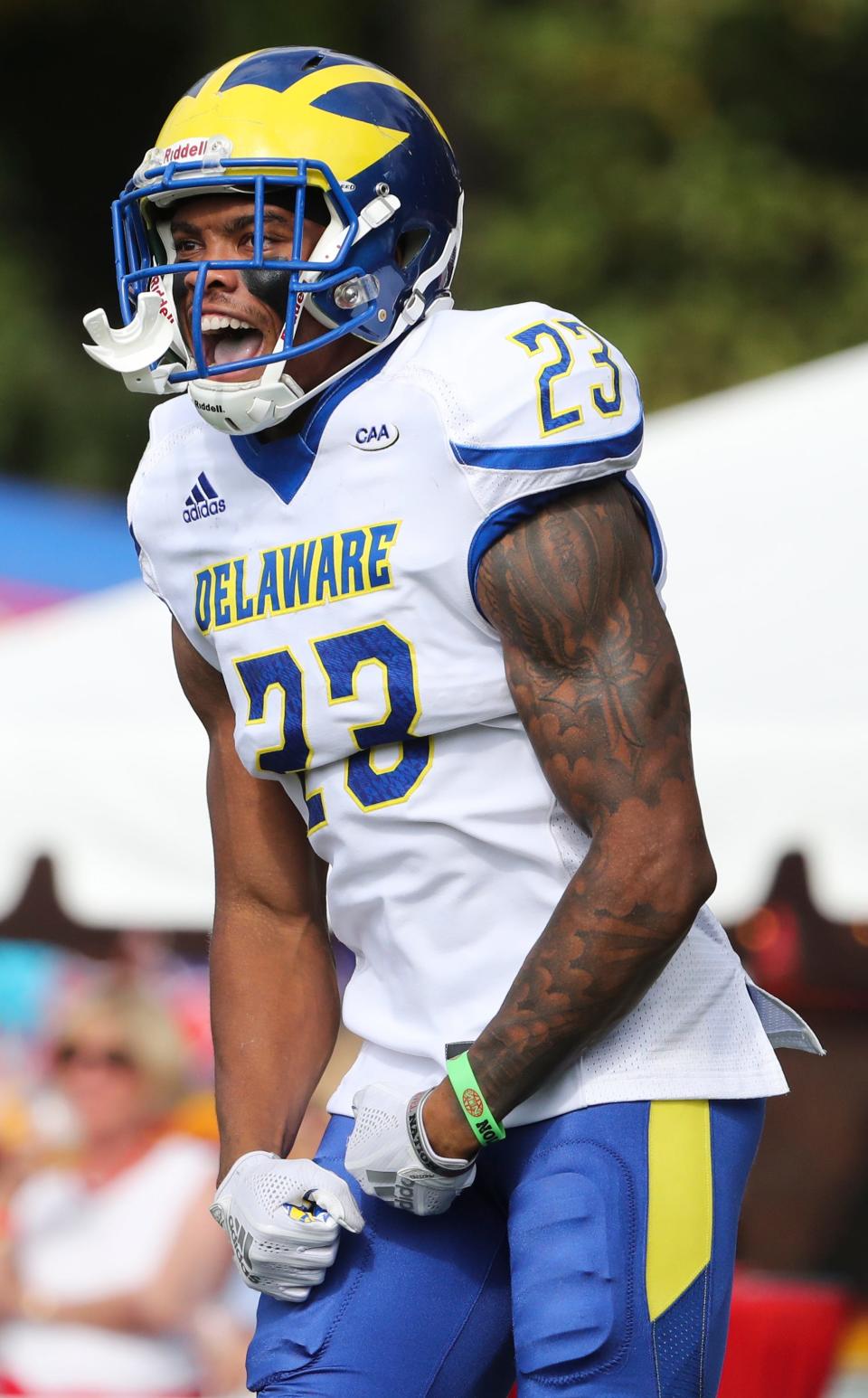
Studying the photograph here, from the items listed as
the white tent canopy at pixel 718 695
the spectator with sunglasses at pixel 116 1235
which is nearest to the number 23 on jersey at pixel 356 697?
the white tent canopy at pixel 718 695

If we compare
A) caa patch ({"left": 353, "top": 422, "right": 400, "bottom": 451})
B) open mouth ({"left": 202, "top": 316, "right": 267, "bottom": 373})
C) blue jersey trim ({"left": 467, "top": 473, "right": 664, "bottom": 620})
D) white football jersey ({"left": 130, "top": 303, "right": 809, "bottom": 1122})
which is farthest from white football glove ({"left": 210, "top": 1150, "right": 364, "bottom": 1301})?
open mouth ({"left": 202, "top": 316, "right": 267, "bottom": 373})

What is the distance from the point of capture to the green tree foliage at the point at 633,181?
1110cm

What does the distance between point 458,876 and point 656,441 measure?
3151mm

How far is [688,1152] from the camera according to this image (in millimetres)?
2230

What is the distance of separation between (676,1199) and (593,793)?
1.53ft

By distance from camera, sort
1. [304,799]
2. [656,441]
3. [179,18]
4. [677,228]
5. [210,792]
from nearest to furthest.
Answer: [304,799]
[210,792]
[656,441]
[677,228]
[179,18]

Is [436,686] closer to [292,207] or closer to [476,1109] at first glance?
[476,1109]

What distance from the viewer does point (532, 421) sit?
7.15 feet

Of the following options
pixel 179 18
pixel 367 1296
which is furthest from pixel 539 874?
pixel 179 18

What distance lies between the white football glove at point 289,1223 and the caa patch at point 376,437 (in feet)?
2.76

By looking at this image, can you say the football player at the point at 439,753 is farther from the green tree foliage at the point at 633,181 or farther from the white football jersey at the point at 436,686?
the green tree foliage at the point at 633,181

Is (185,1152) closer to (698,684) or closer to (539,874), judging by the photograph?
(698,684)


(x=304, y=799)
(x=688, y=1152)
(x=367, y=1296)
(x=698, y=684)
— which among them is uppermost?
(x=304, y=799)

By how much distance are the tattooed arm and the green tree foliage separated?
8997mm
